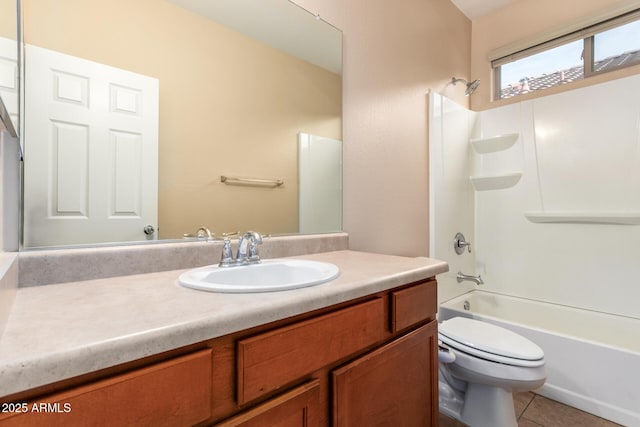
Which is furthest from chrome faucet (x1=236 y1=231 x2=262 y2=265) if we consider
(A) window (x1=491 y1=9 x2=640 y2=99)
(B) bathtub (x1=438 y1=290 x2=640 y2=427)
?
(A) window (x1=491 y1=9 x2=640 y2=99)

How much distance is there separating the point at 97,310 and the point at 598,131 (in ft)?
9.32

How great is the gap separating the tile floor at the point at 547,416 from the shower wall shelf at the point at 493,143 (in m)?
1.75

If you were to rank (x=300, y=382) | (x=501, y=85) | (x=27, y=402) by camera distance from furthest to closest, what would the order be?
(x=501, y=85), (x=300, y=382), (x=27, y=402)

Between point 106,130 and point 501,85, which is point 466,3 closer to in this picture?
point 501,85

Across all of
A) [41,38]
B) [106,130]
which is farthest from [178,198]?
[41,38]

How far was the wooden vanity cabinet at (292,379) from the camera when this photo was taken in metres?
0.47

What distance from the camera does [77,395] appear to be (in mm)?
441

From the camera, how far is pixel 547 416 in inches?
65.9

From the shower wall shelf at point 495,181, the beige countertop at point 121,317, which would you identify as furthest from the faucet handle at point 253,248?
the shower wall shelf at point 495,181

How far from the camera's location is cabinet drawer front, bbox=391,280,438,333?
3.19 feet

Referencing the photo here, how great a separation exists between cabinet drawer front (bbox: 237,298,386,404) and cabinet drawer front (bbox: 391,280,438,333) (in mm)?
73

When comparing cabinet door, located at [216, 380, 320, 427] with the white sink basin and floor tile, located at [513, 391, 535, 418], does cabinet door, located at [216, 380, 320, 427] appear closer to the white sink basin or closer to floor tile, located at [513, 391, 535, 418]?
the white sink basin

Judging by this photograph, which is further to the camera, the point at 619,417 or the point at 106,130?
the point at 619,417

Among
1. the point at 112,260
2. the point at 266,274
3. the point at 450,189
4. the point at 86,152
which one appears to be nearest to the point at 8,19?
the point at 86,152
